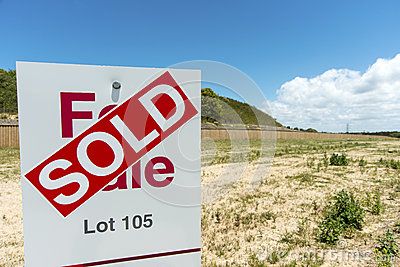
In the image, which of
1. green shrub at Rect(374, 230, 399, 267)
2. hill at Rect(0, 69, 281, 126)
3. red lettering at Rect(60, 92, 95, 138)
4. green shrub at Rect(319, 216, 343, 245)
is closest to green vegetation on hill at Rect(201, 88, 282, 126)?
hill at Rect(0, 69, 281, 126)

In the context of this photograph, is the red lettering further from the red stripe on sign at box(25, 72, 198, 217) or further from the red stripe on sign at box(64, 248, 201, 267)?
the red stripe on sign at box(64, 248, 201, 267)

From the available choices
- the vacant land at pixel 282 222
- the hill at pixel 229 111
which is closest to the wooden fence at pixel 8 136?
the vacant land at pixel 282 222

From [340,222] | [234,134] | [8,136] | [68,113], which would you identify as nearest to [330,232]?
[340,222]

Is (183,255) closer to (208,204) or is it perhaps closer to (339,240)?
(339,240)

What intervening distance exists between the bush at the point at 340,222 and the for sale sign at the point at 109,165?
257 cm

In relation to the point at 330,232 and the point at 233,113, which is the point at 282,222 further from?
the point at 233,113

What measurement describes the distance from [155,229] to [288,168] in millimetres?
9261

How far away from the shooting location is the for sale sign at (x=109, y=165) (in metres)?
1.36

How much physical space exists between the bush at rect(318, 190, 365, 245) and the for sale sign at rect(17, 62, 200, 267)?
2568mm

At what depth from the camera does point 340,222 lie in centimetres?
409

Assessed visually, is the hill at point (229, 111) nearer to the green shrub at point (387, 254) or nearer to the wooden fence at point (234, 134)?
the wooden fence at point (234, 134)

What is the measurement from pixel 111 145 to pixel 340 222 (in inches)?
147

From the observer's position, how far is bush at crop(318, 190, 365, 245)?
3641mm

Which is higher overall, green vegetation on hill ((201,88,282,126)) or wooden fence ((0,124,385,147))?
green vegetation on hill ((201,88,282,126))
